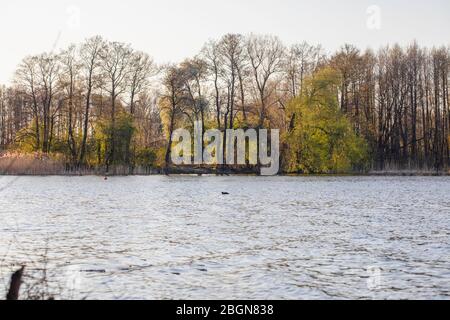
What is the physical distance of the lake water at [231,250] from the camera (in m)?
10.3

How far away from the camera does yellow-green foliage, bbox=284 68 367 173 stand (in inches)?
2302

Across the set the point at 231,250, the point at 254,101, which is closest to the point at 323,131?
the point at 254,101

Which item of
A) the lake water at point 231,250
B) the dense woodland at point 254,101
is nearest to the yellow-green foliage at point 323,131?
the dense woodland at point 254,101

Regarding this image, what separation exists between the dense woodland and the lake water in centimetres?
3373

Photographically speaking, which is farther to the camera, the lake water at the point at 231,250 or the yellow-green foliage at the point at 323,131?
the yellow-green foliage at the point at 323,131

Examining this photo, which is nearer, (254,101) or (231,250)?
(231,250)

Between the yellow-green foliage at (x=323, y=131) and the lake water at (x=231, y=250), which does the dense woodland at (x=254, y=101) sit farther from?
the lake water at (x=231, y=250)

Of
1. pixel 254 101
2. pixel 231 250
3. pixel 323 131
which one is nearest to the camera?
pixel 231 250

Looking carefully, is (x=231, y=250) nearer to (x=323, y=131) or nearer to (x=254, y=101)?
(x=323, y=131)

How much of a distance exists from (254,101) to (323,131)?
10.3 metres

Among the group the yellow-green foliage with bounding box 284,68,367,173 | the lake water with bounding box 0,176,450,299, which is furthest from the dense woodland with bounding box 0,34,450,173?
the lake water with bounding box 0,176,450,299

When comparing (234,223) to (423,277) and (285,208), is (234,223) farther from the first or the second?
(423,277)

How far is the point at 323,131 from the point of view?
59.5m

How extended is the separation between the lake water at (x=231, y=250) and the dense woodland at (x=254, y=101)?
111 feet
